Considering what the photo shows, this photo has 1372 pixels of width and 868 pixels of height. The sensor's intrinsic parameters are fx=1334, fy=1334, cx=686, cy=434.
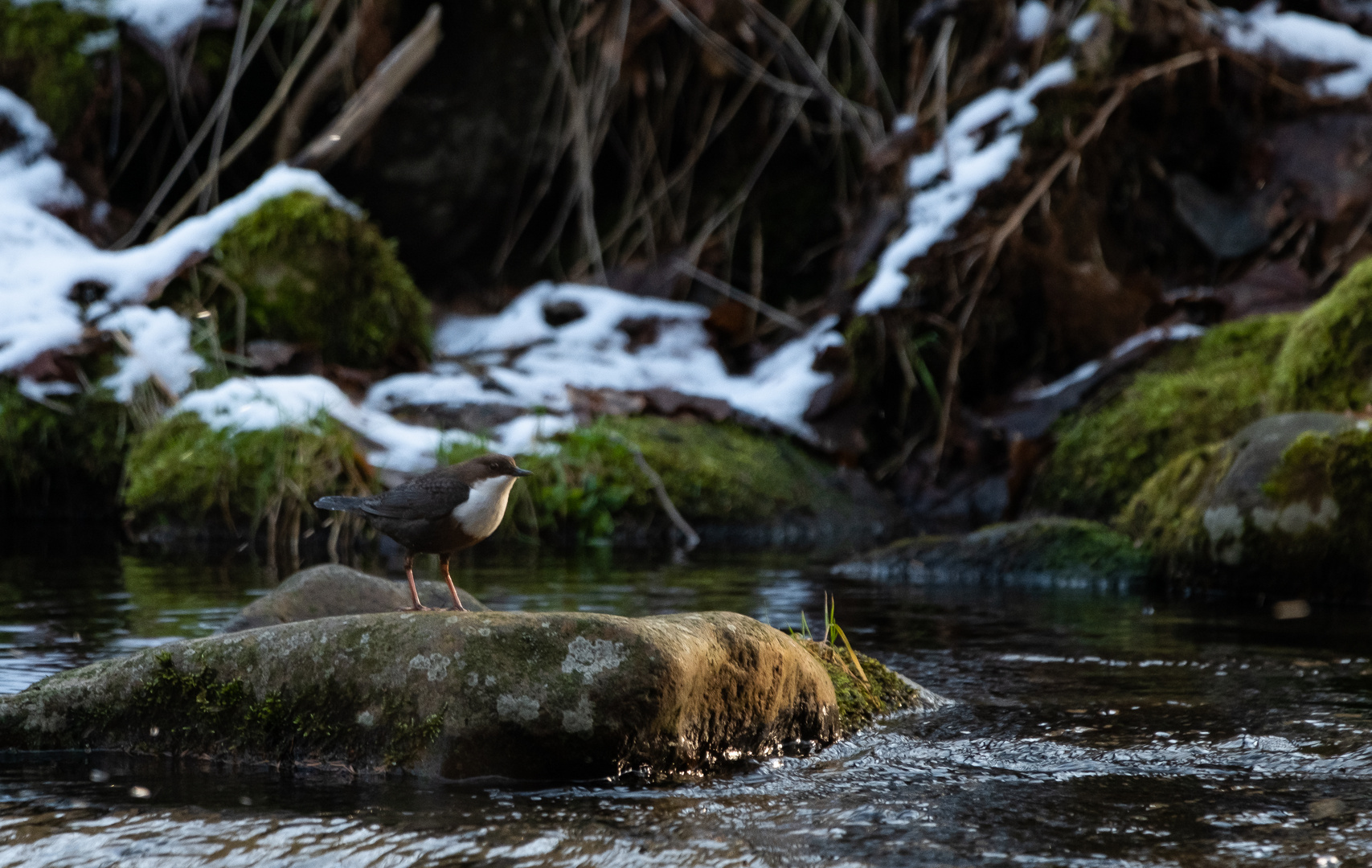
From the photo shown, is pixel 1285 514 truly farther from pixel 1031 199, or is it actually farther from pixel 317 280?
pixel 317 280

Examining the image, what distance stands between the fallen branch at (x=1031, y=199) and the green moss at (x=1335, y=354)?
206cm

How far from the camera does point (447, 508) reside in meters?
3.71

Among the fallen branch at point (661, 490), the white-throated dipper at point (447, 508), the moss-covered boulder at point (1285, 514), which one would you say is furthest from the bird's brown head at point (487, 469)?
the fallen branch at point (661, 490)

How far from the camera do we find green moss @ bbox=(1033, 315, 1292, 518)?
7.60 metres

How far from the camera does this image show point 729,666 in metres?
3.09

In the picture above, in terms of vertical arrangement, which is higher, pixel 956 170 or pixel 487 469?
pixel 956 170

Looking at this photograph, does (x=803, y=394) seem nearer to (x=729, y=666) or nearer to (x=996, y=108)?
(x=996, y=108)

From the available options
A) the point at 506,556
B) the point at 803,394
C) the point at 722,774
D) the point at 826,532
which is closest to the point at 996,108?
the point at 803,394

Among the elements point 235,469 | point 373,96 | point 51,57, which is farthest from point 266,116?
point 235,469

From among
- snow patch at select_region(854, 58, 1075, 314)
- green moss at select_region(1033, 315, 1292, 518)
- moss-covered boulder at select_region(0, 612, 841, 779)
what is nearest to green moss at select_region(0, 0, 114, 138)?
snow patch at select_region(854, 58, 1075, 314)

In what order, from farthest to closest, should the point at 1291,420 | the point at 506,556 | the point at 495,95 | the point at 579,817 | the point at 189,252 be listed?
1. the point at 495,95
2. the point at 189,252
3. the point at 506,556
4. the point at 1291,420
5. the point at 579,817

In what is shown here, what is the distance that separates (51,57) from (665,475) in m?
5.88

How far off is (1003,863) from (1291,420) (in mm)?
4165

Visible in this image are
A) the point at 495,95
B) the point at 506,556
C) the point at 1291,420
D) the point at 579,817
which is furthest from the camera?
the point at 495,95
